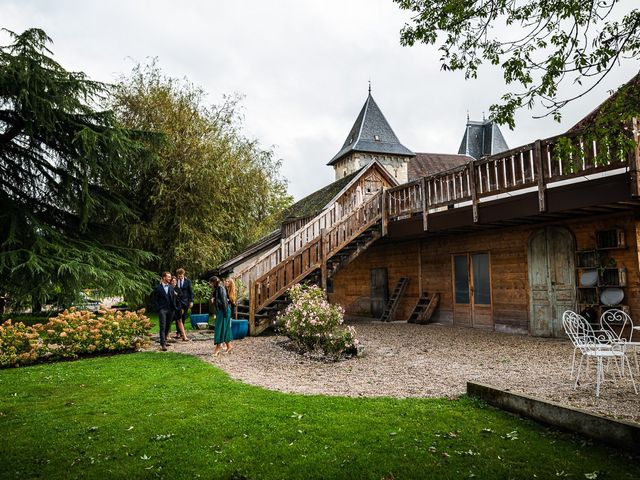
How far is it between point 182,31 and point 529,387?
8281mm

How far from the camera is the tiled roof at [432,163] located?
120 ft

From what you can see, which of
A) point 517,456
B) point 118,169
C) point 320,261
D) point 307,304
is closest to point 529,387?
point 517,456

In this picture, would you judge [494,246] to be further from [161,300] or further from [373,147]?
[373,147]

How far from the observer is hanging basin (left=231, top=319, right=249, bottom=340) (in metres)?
12.0

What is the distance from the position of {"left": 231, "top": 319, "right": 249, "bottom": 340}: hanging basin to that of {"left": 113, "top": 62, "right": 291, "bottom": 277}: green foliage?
800 cm

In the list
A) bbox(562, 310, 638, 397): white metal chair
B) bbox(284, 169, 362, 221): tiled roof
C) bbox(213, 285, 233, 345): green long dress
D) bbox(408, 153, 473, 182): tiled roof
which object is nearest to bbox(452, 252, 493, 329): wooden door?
bbox(562, 310, 638, 397): white metal chair

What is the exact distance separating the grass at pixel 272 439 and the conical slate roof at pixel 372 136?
127 ft

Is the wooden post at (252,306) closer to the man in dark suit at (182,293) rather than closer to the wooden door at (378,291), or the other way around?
the man in dark suit at (182,293)

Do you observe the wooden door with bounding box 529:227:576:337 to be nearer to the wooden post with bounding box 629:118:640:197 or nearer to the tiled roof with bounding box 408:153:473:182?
the wooden post with bounding box 629:118:640:197

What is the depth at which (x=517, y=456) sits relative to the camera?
3.86m

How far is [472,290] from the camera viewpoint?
45.0 feet

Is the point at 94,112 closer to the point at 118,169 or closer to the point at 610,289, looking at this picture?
the point at 118,169

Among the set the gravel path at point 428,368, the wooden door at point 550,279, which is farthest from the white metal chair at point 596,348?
the wooden door at point 550,279

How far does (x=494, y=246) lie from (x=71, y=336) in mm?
11169
